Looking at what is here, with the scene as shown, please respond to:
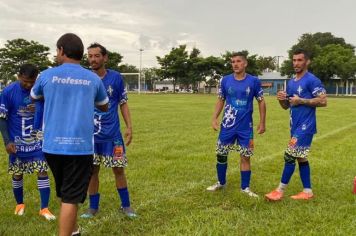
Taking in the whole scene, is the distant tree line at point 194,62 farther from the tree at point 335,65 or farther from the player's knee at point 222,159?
the player's knee at point 222,159

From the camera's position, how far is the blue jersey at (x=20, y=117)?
5676mm

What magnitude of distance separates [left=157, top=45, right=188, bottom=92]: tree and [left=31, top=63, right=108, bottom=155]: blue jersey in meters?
73.8

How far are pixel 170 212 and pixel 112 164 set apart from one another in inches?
40.2

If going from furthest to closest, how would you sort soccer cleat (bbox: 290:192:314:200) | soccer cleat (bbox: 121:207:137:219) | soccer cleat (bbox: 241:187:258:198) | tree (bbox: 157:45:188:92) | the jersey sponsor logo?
1. tree (bbox: 157:45:188:92)
2. soccer cleat (bbox: 241:187:258:198)
3. soccer cleat (bbox: 290:192:314:200)
4. soccer cleat (bbox: 121:207:137:219)
5. the jersey sponsor logo

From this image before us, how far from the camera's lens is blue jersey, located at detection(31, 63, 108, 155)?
404 centimetres

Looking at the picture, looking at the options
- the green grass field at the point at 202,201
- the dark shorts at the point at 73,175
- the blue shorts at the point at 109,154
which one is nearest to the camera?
the dark shorts at the point at 73,175

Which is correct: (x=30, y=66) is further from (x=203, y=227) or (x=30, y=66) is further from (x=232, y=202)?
(x=232, y=202)

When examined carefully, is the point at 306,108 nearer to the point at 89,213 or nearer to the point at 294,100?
the point at 294,100

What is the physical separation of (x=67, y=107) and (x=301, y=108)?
3.80 m

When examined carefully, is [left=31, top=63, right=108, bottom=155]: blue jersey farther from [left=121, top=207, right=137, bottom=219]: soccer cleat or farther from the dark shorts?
[left=121, top=207, right=137, bottom=219]: soccer cleat

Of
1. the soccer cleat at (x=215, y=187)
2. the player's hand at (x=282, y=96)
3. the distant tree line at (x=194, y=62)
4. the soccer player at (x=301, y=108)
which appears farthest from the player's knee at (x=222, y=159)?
the distant tree line at (x=194, y=62)

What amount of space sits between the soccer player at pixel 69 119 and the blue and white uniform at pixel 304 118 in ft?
11.6

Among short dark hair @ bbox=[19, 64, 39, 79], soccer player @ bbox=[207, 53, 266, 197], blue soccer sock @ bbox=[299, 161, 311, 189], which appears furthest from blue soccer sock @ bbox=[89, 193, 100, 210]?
blue soccer sock @ bbox=[299, 161, 311, 189]

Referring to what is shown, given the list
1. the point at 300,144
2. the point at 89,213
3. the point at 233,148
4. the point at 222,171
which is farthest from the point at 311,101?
the point at 89,213
